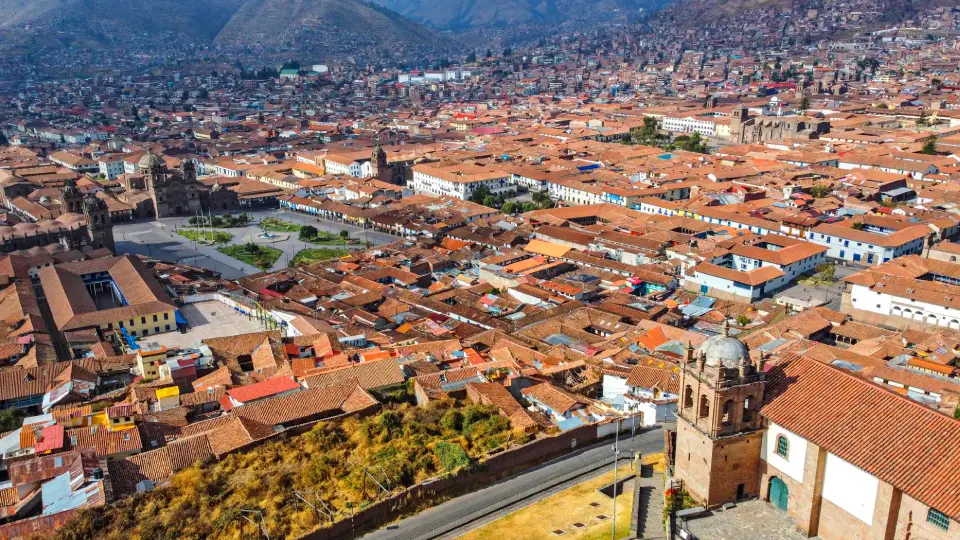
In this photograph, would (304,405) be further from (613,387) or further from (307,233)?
(307,233)

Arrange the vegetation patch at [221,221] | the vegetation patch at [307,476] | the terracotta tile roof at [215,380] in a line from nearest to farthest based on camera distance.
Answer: the vegetation patch at [307,476] → the terracotta tile roof at [215,380] → the vegetation patch at [221,221]

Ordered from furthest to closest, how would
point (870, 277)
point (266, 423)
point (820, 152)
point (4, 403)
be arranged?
point (820, 152), point (870, 277), point (4, 403), point (266, 423)

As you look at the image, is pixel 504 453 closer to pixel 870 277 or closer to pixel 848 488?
pixel 848 488

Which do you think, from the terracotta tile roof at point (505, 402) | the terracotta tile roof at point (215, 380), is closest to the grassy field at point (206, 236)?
the terracotta tile roof at point (215, 380)

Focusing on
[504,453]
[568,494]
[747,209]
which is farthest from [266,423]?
[747,209]

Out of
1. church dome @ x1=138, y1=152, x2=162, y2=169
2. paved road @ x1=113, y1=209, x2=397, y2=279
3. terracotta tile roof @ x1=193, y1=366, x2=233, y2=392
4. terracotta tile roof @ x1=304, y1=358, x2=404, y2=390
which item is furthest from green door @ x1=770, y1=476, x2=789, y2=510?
church dome @ x1=138, y1=152, x2=162, y2=169

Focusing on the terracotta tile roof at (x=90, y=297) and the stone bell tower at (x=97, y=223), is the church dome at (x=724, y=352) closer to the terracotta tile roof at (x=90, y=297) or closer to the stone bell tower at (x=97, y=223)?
the terracotta tile roof at (x=90, y=297)
